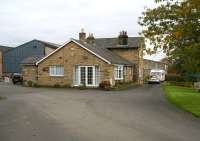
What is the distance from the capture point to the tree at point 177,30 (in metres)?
21.5

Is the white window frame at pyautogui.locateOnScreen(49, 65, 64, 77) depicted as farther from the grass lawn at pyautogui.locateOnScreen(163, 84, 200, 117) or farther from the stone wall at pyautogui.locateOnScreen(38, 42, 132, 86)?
the grass lawn at pyautogui.locateOnScreen(163, 84, 200, 117)

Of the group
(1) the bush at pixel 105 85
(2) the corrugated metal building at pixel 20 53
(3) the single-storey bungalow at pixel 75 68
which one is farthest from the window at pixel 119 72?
(2) the corrugated metal building at pixel 20 53

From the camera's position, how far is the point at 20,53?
69000mm

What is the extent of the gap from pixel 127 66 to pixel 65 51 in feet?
32.1

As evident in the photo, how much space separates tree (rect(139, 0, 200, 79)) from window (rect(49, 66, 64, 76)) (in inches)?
692

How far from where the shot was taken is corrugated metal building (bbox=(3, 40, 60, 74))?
67.9 m

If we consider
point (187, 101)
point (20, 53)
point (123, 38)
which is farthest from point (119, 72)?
point (20, 53)

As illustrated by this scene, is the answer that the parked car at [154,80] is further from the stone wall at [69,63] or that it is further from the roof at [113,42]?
the stone wall at [69,63]

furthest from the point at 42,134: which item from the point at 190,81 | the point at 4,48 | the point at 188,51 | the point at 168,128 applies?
the point at 4,48

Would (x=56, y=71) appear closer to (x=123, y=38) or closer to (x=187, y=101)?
(x=123, y=38)

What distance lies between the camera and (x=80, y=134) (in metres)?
11.5

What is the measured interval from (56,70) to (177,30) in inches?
866

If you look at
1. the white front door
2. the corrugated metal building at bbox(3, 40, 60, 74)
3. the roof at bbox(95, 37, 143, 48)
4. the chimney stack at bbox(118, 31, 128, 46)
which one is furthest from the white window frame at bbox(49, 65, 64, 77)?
the corrugated metal building at bbox(3, 40, 60, 74)

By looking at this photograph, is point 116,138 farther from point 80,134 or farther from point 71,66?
point 71,66
